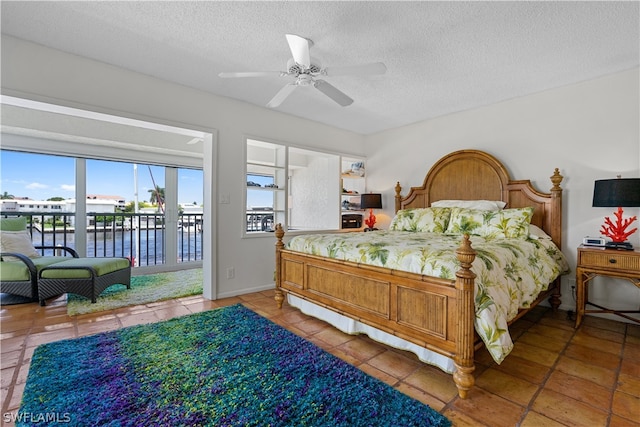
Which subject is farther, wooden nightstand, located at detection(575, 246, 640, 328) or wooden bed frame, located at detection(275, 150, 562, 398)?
wooden nightstand, located at detection(575, 246, 640, 328)

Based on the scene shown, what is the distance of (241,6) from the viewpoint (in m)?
2.04

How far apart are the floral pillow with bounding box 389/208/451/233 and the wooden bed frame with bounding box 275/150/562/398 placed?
0.59 m

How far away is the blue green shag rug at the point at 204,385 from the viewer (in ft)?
4.96

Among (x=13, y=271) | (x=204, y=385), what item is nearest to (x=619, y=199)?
(x=204, y=385)

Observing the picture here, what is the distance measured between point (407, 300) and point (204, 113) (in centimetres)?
306

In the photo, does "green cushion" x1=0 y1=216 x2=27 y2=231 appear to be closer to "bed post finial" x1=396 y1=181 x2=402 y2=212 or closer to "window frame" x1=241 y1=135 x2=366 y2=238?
"window frame" x1=241 y1=135 x2=366 y2=238

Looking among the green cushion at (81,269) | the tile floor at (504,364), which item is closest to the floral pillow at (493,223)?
the tile floor at (504,364)

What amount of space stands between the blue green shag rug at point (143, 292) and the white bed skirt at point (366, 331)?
159 cm

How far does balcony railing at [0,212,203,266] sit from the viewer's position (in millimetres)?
4570

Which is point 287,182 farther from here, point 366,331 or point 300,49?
point 366,331

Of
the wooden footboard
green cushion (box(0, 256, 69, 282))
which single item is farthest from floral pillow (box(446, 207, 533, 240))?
green cushion (box(0, 256, 69, 282))

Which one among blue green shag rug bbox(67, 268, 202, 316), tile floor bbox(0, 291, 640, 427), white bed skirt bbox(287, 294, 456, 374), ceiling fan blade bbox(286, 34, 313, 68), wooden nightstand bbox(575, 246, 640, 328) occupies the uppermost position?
ceiling fan blade bbox(286, 34, 313, 68)

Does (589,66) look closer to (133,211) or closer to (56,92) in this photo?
(56,92)

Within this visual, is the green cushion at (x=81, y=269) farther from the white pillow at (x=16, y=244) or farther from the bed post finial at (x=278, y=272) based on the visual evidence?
the bed post finial at (x=278, y=272)
